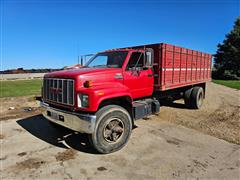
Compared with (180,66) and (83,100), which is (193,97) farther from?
(83,100)

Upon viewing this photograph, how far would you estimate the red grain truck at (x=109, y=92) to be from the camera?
3.80 meters

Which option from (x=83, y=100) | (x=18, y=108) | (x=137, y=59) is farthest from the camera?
(x=18, y=108)

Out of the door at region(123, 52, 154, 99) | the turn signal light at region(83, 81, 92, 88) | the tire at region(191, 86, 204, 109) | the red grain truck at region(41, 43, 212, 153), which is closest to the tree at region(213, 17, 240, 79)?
the tire at region(191, 86, 204, 109)

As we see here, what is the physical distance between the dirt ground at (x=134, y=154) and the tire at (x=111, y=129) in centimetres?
19

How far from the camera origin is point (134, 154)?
12.9ft

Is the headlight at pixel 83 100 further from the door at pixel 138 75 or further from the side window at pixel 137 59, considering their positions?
the side window at pixel 137 59

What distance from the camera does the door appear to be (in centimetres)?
484

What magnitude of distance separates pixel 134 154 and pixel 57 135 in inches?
92.3

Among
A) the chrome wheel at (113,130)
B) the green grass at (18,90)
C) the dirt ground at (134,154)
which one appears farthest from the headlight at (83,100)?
the green grass at (18,90)

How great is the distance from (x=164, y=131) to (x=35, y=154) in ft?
11.3

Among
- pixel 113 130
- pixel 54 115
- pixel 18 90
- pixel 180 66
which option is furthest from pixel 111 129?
pixel 18 90

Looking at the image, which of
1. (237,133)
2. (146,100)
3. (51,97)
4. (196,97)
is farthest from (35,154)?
(196,97)

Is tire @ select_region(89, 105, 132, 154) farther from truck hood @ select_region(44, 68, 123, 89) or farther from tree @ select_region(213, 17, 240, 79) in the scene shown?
tree @ select_region(213, 17, 240, 79)

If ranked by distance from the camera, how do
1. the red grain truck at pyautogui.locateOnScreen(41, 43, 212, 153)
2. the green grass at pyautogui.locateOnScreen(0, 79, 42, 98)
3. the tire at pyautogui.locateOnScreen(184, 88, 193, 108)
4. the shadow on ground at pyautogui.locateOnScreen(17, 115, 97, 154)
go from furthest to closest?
1. the green grass at pyautogui.locateOnScreen(0, 79, 42, 98)
2. the tire at pyautogui.locateOnScreen(184, 88, 193, 108)
3. the shadow on ground at pyautogui.locateOnScreen(17, 115, 97, 154)
4. the red grain truck at pyautogui.locateOnScreen(41, 43, 212, 153)
